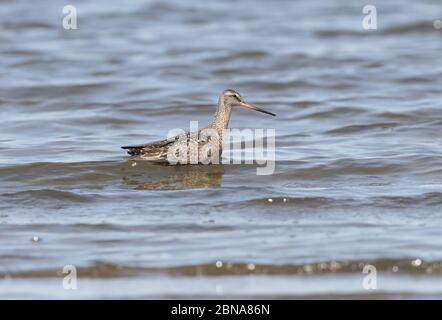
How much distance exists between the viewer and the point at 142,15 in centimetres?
2352

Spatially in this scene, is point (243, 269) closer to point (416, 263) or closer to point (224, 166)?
point (416, 263)

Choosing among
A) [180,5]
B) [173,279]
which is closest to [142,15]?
[180,5]

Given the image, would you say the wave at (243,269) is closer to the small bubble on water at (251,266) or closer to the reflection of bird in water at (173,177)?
the small bubble on water at (251,266)

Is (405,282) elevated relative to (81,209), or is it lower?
lower

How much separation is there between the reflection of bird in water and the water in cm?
3

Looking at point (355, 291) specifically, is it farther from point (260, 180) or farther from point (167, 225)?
point (260, 180)

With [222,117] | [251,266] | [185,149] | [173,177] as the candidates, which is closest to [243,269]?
[251,266]

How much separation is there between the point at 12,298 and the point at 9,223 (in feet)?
6.16

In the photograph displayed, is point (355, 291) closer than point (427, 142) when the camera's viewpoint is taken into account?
Yes

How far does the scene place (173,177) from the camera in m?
11.1

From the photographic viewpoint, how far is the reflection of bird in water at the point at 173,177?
10.6m

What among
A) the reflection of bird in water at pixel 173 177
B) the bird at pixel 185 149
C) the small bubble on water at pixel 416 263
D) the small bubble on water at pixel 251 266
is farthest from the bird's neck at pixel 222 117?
the small bubble on water at pixel 416 263

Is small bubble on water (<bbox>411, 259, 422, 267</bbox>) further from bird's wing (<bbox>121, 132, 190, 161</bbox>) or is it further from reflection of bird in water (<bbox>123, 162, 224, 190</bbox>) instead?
bird's wing (<bbox>121, 132, 190, 161</bbox>)

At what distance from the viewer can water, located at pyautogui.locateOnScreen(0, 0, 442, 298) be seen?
781cm
